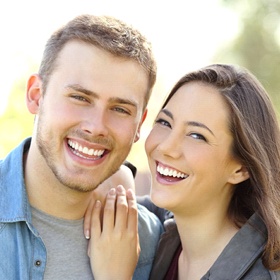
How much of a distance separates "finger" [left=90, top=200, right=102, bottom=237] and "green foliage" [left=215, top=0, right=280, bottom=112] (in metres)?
10.6

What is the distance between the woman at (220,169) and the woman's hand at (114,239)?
156mm

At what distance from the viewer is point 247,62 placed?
43.2ft

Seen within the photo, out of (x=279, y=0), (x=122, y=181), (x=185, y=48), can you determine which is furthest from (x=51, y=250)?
(x=279, y=0)

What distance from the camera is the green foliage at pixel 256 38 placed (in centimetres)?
1298

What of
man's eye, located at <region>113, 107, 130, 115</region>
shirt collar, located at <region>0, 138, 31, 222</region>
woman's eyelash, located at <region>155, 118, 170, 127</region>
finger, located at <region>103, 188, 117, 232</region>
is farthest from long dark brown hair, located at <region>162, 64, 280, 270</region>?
shirt collar, located at <region>0, 138, 31, 222</region>

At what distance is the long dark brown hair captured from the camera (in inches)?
99.4

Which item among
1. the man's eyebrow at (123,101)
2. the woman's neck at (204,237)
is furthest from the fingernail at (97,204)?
the man's eyebrow at (123,101)

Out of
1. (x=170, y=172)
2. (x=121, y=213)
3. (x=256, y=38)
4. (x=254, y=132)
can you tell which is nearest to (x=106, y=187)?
(x=121, y=213)

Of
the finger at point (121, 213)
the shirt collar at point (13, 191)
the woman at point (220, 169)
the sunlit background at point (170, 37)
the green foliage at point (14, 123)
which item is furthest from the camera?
the sunlit background at point (170, 37)

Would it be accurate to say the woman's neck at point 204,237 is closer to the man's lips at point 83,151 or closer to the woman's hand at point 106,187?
the woman's hand at point 106,187

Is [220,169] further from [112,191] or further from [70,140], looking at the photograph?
[70,140]

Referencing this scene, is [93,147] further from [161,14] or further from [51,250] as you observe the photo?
[161,14]

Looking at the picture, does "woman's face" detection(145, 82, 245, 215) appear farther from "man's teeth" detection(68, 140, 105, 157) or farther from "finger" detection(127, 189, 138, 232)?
"man's teeth" detection(68, 140, 105, 157)

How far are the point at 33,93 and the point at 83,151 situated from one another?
0.37 m
